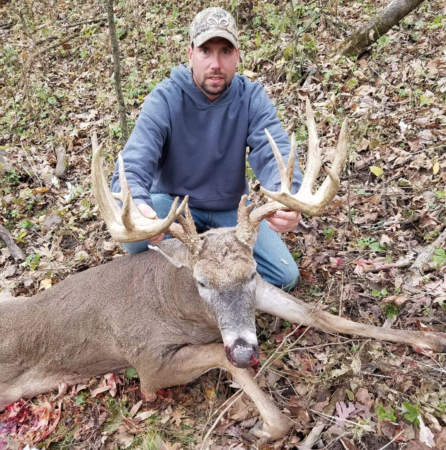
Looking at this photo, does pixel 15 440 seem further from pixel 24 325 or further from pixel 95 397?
pixel 24 325

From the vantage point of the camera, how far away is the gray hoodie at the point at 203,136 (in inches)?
174

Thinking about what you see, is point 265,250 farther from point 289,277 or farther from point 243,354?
point 243,354

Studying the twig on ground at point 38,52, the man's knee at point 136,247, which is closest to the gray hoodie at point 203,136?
the man's knee at point 136,247

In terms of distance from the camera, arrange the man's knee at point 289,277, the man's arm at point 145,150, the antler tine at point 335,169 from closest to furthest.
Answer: the antler tine at point 335,169, the man's arm at point 145,150, the man's knee at point 289,277

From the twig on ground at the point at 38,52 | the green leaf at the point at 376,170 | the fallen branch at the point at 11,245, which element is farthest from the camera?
the twig on ground at the point at 38,52

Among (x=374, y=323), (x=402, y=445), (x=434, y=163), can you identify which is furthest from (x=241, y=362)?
(x=434, y=163)

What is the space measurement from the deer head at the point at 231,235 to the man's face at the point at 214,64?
1298mm

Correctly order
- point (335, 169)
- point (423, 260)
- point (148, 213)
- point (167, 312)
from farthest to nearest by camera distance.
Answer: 1. point (423, 260)
2. point (167, 312)
3. point (148, 213)
4. point (335, 169)

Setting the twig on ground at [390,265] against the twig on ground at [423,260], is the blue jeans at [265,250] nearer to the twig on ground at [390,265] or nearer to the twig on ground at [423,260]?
the twig on ground at [390,265]

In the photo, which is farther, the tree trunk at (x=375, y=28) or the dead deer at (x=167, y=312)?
the tree trunk at (x=375, y=28)

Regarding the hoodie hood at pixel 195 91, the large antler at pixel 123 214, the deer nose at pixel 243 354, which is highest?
the hoodie hood at pixel 195 91

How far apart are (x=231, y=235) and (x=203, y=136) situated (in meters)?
1.52

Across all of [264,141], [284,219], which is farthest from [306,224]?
[284,219]

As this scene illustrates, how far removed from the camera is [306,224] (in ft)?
17.6
